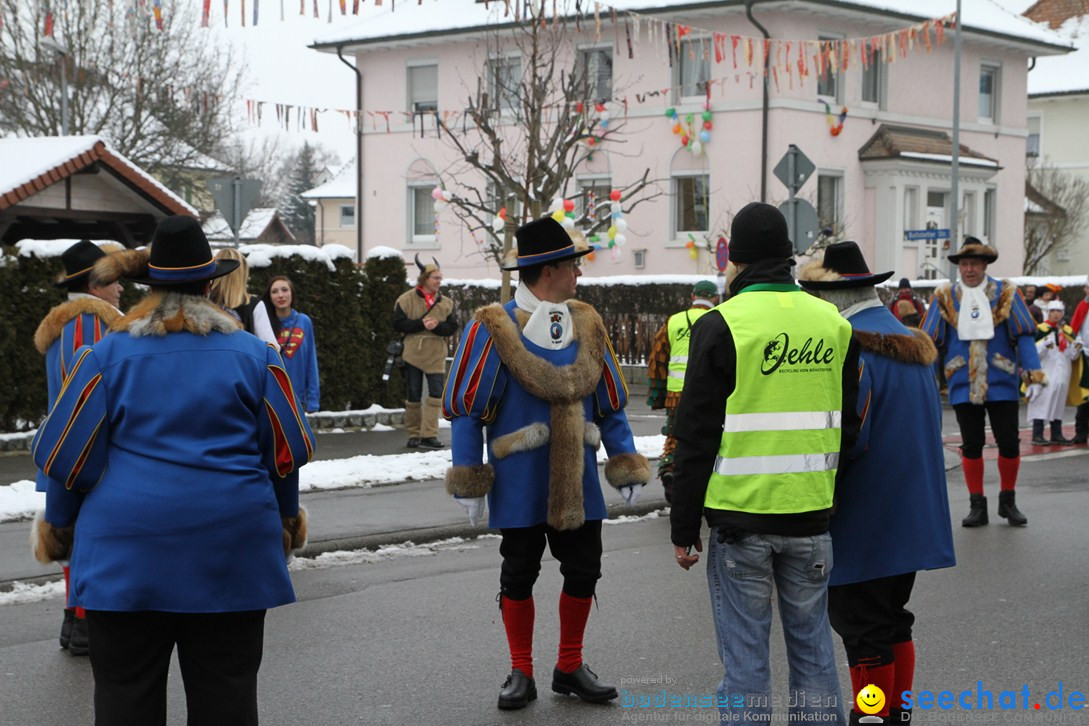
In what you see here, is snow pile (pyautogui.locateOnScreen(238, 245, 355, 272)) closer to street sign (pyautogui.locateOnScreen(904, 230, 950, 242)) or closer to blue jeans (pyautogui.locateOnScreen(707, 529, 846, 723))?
blue jeans (pyautogui.locateOnScreen(707, 529, 846, 723))

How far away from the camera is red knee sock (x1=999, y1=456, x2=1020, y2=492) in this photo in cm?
1010

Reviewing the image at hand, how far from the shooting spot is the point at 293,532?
14.8ft

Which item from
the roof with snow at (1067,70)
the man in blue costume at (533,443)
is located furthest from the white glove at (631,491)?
the roof with snow at (1067,70)

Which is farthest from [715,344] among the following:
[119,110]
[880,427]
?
[119,110]

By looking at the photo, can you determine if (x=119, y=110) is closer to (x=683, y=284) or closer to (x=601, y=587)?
(x=683, y=284)

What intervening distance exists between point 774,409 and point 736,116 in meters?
30.1

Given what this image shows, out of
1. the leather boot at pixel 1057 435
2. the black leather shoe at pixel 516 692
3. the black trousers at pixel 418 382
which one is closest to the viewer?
the black leather shoe at pixel 516 692

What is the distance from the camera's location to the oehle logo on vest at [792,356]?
4.32m

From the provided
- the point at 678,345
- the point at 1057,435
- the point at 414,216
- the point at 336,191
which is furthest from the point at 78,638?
the point at 336,191

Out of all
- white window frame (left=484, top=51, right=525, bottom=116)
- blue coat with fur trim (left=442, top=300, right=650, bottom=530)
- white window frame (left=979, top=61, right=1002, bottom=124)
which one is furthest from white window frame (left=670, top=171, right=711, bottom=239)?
blue coat with fur trim (left=442, top=300, right=650, bottom=530)

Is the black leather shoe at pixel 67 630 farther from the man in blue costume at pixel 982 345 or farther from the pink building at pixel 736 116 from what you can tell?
the pink building at pixel 736 116

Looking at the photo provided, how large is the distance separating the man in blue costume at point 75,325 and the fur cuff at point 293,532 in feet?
7.44

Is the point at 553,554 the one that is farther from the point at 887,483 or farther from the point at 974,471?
the point at 974,471

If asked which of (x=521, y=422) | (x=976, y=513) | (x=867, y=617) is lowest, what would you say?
(x=976, y=513)
